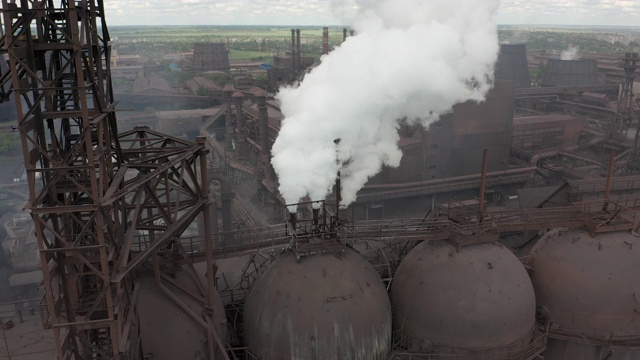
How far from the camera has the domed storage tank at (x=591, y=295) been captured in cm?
1636

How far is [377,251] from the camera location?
18.9m

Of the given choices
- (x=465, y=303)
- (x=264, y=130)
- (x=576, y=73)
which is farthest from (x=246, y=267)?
(x=576, y=73)

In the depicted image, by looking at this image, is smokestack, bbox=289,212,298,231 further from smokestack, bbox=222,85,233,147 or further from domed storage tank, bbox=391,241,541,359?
smokestack, bbox=222,85,233,147

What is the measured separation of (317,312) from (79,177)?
715cm

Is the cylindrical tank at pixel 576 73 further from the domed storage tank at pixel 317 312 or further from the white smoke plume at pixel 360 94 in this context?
the domed storage tank at pixel 317 312

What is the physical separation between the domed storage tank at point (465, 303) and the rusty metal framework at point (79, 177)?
6.20m

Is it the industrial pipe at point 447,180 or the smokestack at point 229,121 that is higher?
the smokestack at point 229,121

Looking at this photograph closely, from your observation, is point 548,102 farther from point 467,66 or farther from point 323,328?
point 323,328

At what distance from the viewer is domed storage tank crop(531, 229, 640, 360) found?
53.7 feet

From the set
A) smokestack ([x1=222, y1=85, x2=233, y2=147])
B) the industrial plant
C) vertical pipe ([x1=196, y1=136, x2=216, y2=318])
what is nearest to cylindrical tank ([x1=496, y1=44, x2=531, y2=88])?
smokestack ([x1=222, y1=85, x2=233, y2=147])

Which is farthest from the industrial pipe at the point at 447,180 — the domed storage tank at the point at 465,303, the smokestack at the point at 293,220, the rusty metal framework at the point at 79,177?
the rusty metal framework at the point at 79,177

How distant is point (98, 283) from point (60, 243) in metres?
1.35

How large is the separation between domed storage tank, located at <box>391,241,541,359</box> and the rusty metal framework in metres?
6.20

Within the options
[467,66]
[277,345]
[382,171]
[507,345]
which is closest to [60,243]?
[277,345]
